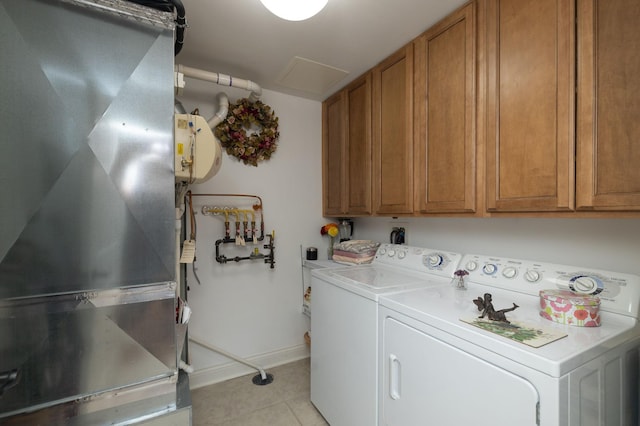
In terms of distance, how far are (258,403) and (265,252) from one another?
3.70ft

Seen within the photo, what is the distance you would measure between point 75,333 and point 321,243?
6.44 ft

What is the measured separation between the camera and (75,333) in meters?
0.97

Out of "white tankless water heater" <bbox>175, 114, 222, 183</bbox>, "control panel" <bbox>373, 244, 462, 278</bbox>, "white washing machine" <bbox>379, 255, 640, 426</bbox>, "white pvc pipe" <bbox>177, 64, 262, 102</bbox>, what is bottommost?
"white washing machine" <bbox>379, 255, 640, 426</bbox>

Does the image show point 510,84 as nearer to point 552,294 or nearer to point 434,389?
point 552,294

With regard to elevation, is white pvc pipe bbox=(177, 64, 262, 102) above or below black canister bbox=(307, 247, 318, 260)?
above

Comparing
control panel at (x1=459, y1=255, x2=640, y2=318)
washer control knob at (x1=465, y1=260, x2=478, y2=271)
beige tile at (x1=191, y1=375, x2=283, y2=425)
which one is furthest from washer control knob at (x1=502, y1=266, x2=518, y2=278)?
beige tile at (x1=191, y1=375, x2=283, y2=425)

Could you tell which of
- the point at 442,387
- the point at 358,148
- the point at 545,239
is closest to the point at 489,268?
the point at 545,239

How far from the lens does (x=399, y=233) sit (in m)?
2.22

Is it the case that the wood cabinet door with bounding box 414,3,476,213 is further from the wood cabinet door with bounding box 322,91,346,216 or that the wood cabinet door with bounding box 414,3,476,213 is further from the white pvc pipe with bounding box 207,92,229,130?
the white pvc pipe with bounding box 207,92,229,130

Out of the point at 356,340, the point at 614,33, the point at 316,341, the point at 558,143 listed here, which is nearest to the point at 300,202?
the point at 316,341

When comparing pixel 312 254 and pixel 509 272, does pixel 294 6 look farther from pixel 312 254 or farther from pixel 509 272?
pixel 312 254

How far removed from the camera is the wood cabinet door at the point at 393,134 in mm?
1739

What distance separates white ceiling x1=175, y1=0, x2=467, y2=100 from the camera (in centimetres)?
146

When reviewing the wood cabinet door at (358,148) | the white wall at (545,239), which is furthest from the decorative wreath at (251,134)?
the white wall at (545,239)
